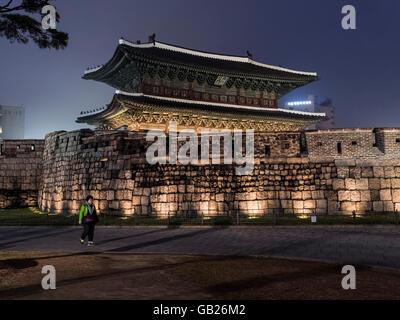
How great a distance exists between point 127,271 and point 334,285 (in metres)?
3.43

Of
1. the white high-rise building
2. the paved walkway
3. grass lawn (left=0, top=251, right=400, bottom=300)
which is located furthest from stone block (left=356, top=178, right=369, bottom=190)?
the white high-rise building

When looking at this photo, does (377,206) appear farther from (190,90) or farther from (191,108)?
(190,90)

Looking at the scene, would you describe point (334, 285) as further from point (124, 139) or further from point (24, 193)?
point (24, 193)

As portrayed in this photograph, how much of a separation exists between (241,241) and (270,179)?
20.7 ft

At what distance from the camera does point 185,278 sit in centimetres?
533

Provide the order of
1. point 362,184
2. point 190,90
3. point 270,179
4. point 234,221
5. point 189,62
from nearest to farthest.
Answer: point 234,221 < point 362,184 < point 270,179 < point 189,62 < point 190,90

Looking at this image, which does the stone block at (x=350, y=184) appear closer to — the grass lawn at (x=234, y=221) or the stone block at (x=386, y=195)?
the stone block at (x=386, y=195)

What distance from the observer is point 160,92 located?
2309 cm

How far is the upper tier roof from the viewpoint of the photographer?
21375mm

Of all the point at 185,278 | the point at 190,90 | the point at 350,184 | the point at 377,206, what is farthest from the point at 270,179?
the point at 190,90

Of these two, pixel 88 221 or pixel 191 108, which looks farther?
pixel 191 108

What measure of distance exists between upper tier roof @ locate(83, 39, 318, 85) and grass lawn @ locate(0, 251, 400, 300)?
16.7m

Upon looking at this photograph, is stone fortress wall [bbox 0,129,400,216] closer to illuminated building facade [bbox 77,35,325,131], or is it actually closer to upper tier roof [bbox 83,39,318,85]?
illuminated building facade [bbox 77,35,325,131]

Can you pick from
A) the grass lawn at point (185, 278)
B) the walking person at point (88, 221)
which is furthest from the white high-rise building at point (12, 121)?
the grass lawn at point (185, 278)
